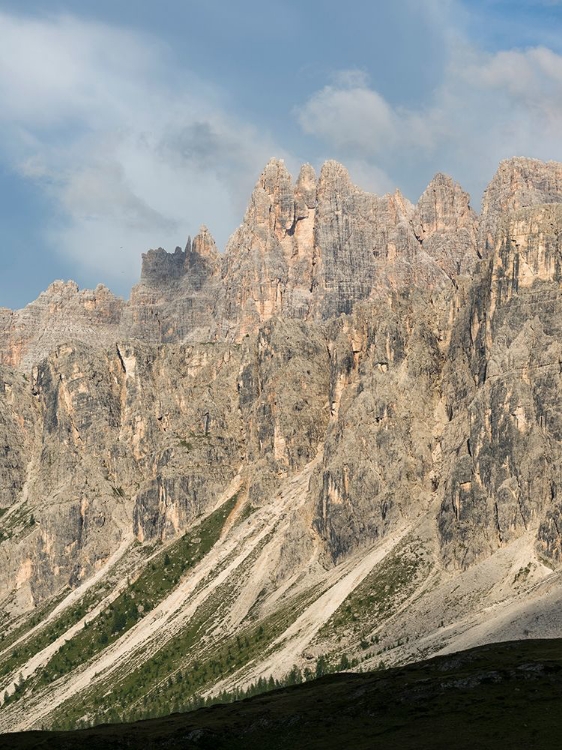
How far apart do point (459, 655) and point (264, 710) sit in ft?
97.2

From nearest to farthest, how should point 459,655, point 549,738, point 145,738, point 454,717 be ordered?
point 549,738
point 454,717
point 145,738
point 459,655

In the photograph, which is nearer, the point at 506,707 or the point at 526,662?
the point at 506,707

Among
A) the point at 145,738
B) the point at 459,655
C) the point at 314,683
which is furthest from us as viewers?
the point at 314,683

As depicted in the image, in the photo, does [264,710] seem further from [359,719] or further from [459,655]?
[459,655]

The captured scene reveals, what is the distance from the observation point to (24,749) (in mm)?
144000

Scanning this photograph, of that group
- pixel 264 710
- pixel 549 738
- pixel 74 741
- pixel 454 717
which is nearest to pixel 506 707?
pixel 454 717

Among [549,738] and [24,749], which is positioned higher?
[24,749]

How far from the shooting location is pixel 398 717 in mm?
142500

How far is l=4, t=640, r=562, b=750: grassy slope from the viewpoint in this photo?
130 meters

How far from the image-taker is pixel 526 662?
157000 millimetres

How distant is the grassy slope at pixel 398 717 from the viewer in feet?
426

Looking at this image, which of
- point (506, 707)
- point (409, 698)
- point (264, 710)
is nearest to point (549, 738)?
point (506, 707)

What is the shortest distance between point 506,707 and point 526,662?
20.9 m

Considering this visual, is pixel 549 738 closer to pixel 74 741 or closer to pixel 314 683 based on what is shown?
pixel 74 741
